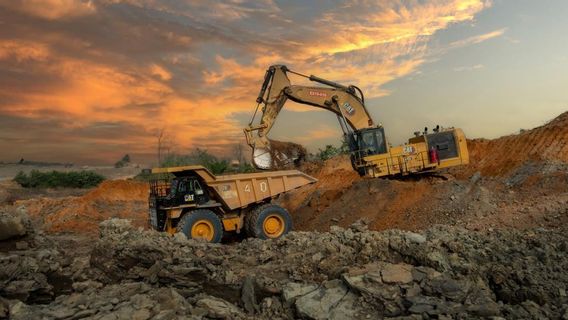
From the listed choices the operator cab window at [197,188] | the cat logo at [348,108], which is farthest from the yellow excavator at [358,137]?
the operator cab window at [197,188]

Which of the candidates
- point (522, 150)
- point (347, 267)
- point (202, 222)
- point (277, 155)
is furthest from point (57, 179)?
point (347, 267)

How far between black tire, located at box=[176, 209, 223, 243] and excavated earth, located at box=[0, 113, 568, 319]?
1119mm

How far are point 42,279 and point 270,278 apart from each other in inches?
209

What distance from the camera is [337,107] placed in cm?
1752

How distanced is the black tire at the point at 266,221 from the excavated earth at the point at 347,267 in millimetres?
2271

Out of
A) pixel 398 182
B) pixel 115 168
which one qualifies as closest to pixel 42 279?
pixel 398 182

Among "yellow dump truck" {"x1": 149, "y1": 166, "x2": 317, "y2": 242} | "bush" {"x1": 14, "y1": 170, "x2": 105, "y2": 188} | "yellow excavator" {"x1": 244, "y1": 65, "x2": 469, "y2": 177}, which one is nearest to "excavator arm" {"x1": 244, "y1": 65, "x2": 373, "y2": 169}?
"yellow excavator" {"x1": 244, "y1": 65, "x2": 469, "y2": 177}

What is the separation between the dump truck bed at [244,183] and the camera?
12875mm

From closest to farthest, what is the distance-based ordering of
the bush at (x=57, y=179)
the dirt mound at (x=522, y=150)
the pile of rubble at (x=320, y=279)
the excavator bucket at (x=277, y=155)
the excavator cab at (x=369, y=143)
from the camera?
1. the pile of rubble at (x=320, y=279)
2. the excavator bucket at (x=277, y=155)
3. the excavator cab at (x=369, y=143)
4. the dirt mound at (x=522, y=150)
5. the bush at (x=57, y=179)

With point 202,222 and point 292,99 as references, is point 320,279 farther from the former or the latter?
point 292,99

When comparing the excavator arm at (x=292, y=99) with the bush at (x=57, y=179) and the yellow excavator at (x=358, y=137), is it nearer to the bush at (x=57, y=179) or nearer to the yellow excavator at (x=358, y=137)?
the yellow excavator at (x=358, y=137)

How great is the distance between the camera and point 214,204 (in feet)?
42.7

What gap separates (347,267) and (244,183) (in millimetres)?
5801

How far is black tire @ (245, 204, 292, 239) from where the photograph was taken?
42.8 feet
